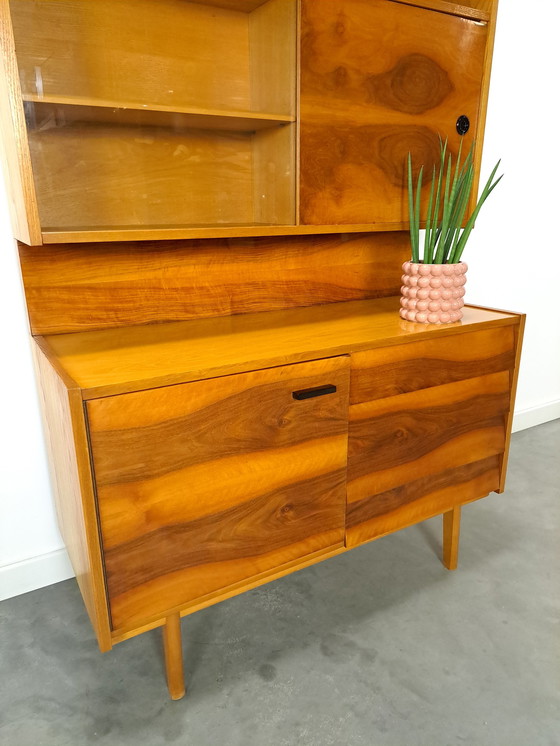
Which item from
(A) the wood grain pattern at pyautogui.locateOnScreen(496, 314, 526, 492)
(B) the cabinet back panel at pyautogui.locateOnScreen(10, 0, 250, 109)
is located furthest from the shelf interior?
(A) the wood grain pattern at pyautogui.locateOnScreen(496, 314, 526, 492)

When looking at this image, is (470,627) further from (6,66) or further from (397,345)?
(6,66)

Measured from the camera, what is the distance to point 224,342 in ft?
3.52

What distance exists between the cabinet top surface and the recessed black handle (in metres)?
0.06

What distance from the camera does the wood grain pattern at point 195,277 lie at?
3.73 feet

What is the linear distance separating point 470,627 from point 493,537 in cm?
43

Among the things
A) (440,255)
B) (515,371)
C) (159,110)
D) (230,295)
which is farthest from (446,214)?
(159,110)

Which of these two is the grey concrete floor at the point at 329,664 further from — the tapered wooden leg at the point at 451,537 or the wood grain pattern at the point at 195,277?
the wood grain pattern at the point at 195,277

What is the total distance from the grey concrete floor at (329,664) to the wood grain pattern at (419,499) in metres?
0.26

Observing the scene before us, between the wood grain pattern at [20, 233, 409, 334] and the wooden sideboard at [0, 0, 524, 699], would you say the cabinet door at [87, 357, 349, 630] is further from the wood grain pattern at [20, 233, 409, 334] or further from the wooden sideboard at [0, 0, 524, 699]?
the wood grain pattern at [20, 233, 409, 334]

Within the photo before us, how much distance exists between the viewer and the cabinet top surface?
0.89m

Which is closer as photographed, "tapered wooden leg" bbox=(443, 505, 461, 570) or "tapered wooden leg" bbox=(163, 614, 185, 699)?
"tapered wooden leg" bbox=(163, 614, 185, 699)

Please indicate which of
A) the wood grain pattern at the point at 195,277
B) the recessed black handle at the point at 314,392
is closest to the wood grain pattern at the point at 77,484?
the wood grain pattern at the point at 195,277

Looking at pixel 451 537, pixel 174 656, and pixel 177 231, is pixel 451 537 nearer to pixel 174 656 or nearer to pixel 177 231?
pixel 174 656

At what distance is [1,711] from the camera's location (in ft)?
3.62
